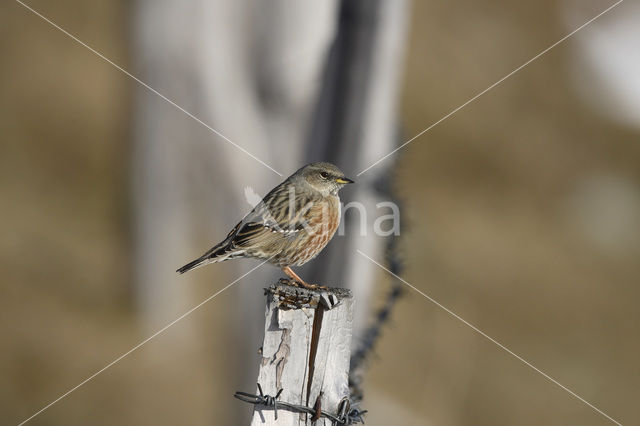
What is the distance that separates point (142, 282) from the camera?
5.54 m

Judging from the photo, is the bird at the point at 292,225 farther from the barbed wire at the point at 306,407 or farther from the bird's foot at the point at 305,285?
the barbed wire at the point at 306,407

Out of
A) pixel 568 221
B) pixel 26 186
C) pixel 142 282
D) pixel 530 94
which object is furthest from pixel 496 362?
pixel 26 186

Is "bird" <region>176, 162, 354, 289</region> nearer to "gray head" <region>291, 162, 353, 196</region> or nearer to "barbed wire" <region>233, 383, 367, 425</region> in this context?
"gray head" <region>291, 162, 353, 196</region>

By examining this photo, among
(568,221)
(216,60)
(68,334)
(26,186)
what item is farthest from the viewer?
(568,221)

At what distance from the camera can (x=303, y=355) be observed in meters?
2.56

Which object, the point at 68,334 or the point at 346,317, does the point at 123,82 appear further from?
the point at 346,317

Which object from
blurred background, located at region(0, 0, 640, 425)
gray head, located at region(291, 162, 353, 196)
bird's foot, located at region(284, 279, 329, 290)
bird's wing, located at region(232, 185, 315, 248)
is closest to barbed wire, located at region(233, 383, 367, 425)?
bird's foot, located at region(284, 279, 329, 290)

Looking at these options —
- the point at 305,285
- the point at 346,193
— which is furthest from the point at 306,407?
the point at 346,193

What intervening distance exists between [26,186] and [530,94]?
6060 millimetres

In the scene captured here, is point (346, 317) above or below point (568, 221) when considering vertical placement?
below

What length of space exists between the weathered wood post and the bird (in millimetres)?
502

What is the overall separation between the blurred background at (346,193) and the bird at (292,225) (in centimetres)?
66

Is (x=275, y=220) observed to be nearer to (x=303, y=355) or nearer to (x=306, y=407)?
(x=303, y=355)

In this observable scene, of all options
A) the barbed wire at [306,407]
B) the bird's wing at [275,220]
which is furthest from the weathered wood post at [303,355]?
the bird's wing at [275,220]
